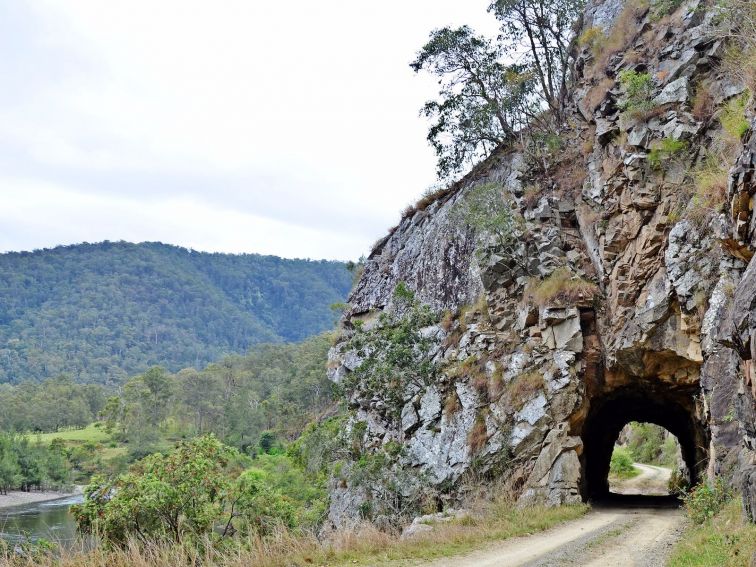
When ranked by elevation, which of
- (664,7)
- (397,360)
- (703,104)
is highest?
(664,7)

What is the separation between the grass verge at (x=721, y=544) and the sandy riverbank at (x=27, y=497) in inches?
2330

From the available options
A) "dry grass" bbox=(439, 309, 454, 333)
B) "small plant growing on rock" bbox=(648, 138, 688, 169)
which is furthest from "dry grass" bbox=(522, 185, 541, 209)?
"small plant growing on rock" bbox=(648, 138, 688, 169)

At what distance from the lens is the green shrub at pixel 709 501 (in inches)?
506

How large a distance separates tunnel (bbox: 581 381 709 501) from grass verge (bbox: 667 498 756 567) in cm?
893

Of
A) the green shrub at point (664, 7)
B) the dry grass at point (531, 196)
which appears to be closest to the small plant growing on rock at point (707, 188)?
the green shrub at point (664, 7)

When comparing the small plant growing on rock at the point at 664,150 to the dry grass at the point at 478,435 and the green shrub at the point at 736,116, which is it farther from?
the dry grass at the point at 478,435

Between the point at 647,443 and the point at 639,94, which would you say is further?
the point at 647,443

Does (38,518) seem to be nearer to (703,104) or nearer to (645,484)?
(645,484)

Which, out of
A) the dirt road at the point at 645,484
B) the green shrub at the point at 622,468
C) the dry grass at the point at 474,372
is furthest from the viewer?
the green shrub at the point at 622,468

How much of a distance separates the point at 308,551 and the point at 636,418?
2264 centimetres

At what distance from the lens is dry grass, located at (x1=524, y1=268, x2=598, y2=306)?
20.9 metres

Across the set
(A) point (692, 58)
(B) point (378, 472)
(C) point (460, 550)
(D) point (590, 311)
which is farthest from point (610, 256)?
(C) point (460, 550)

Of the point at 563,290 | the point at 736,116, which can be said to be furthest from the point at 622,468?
the point at 736,116

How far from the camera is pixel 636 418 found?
28.6 metres
